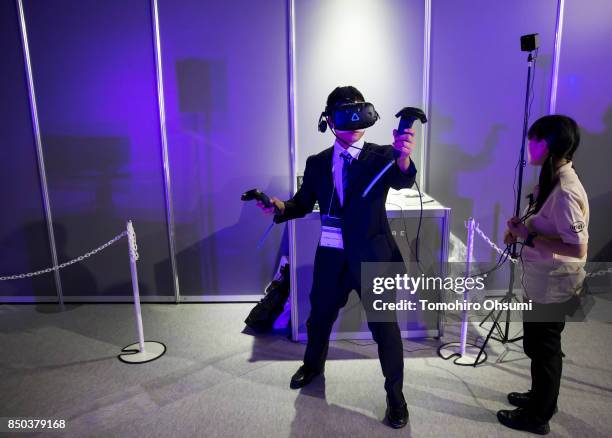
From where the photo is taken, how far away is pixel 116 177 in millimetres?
3615

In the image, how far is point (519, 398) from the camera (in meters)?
2.35

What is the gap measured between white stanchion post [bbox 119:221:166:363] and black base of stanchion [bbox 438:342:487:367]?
1760 mm

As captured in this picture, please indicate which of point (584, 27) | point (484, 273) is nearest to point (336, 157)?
point (484, 273)

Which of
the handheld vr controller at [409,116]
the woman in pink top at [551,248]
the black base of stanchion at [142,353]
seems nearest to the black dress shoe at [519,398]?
the woman in pink top at [551,248]

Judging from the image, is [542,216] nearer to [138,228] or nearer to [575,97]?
[575,97]

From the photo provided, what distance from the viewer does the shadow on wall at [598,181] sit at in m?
3.55

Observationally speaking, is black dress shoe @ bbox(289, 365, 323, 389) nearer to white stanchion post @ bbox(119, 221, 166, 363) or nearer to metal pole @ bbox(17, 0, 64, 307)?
white stanchion post @ bbox(119, 221, 166, 363)

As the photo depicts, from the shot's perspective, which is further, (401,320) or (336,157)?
(401,320)

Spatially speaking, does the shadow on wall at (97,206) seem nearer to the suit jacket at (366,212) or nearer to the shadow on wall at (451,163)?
the suit jacket at (366,212)

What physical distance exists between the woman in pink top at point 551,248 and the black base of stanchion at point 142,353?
212 centimetres

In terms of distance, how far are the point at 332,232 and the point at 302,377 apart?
871mm

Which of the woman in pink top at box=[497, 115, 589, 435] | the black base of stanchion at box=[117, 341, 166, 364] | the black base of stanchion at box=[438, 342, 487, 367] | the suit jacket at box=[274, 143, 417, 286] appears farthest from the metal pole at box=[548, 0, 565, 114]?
the black base of stanchion at box=[117, 341, 166, 364]

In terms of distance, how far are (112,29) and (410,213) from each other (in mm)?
2465

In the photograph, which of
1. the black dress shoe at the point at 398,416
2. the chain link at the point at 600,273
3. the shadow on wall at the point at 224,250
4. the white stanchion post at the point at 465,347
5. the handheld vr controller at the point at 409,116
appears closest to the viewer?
the handheld vr controller at the point at 409,116
